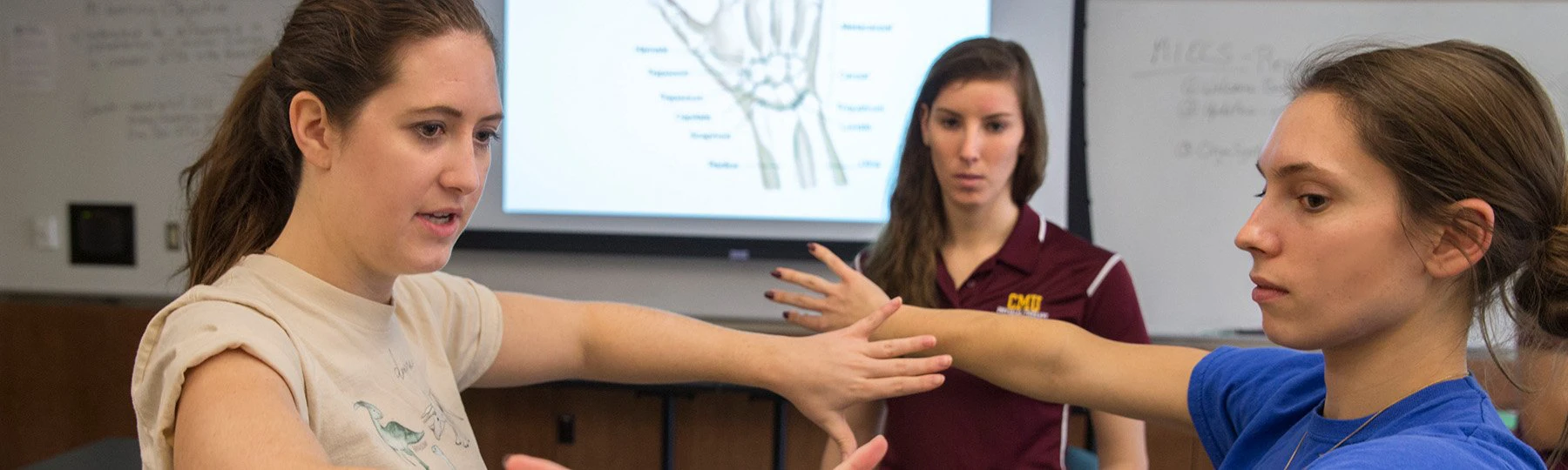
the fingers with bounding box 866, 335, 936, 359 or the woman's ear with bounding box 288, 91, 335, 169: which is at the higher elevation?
the woman's ear with bounding box 288, 91, 335, 169

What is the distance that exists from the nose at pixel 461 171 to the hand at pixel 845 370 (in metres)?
0.60

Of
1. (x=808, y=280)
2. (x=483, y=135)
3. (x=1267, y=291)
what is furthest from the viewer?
(x=808, y=280)

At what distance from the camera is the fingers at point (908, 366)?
5.21ft

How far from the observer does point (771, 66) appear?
367 cm

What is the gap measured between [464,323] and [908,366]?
Result: 653 millimetres

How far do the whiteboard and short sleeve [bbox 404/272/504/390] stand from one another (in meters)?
2.50

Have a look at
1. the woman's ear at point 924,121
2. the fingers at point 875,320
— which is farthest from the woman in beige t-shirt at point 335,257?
the woman's ear at point 924,121

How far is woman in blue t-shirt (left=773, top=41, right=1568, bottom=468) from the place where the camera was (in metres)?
1.11

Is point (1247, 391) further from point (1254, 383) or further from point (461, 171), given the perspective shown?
point (461, 171)

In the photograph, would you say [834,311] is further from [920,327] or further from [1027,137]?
[1027,137]

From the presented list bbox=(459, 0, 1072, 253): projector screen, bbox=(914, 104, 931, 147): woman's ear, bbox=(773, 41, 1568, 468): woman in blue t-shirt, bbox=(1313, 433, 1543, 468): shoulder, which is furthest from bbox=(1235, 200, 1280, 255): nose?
bbox=(459, 0, 1072, 253): projector screen

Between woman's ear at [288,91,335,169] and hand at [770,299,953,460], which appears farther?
hand at [770,299,953,460]

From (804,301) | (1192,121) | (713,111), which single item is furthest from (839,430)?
(1192,121)

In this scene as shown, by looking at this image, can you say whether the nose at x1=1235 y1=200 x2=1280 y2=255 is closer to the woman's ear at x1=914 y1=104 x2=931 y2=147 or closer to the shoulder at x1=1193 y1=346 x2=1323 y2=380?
the shoulder at x1=1193 y1=346 x2=1323 y2=380
